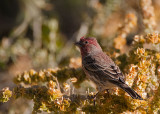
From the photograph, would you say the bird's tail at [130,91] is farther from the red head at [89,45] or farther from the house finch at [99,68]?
the red head at [89,45]

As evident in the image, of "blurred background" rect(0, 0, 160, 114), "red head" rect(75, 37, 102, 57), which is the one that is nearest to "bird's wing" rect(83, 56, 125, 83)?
"red head" rect(75, 37, 102, 57)

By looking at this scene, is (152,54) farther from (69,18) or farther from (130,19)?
(69,18)

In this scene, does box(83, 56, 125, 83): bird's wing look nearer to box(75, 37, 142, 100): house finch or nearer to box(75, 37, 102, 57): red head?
A: box(75, 37, 142, 100): house finch

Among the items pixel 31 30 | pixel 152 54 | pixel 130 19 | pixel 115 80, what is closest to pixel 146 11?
pixel 130 19

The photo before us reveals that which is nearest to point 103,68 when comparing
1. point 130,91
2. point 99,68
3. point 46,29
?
point 99,68

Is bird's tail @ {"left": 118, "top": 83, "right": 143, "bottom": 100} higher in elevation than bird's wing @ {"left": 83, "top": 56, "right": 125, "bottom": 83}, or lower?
lower

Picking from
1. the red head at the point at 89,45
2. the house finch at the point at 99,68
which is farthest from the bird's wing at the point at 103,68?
the red head at the point at 89,45

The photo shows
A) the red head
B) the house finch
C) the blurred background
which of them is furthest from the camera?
the blurred background
